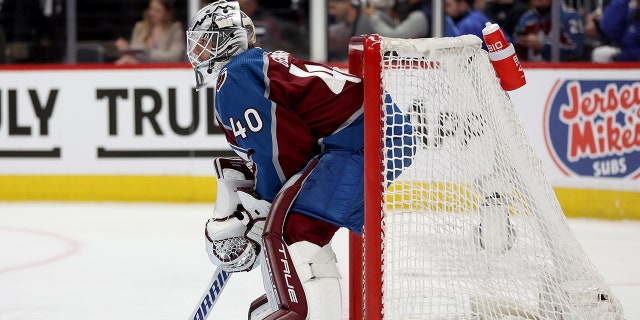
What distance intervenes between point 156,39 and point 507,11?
83.0 inches

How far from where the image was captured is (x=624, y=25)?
5633 millimetres

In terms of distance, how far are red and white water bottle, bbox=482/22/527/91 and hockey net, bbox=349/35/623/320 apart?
0.09 ft

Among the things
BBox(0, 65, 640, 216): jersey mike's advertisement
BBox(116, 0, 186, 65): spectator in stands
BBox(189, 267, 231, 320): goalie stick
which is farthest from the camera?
BBox(116, 0, 186, 65): spectator in stands

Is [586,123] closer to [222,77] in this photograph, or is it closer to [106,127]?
[106,127]

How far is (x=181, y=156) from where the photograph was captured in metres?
6.21

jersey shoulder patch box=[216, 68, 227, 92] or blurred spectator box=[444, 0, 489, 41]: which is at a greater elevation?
blurred spectator box=[444, 0, 489, 41]

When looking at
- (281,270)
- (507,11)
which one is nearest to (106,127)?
(507,11)

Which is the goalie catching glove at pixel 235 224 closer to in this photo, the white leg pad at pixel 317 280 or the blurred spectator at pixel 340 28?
the white leg pad at pixel 317 280

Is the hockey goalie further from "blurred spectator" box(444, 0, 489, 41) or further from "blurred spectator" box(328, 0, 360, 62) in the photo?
"blurred spectator" box(328, 0, 360, 62)

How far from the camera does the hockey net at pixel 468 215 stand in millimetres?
2615

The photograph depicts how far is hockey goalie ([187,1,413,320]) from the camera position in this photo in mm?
2459

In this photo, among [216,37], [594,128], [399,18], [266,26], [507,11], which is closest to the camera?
[216,37]

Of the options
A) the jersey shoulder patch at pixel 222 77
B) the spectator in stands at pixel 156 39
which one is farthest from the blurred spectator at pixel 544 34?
the jersey shoulder patch at pixel 222 77

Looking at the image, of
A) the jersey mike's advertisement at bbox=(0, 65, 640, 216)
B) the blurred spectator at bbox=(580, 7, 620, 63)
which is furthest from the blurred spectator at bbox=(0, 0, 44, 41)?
the blurred spectator at bbox=(580, 7, 620, 63)
